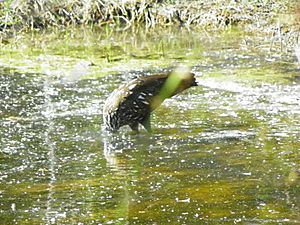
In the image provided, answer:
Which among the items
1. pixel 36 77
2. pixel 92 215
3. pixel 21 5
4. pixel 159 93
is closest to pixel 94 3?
pixel 21 5

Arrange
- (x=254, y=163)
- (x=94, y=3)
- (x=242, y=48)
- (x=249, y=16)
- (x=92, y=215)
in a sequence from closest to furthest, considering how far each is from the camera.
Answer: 1. (x=92, y=215)
2. (x=254, y=163)
3. (x=242, y=48)
4. (x=249, y=16)
5. (x=94, y=3)

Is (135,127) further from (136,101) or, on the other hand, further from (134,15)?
(134,15)

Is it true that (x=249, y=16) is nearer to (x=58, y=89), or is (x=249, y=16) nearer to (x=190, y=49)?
(x=190, y=49)

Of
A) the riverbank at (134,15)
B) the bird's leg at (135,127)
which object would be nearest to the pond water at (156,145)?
the bird's leg at (135,127)

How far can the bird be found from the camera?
7719mm

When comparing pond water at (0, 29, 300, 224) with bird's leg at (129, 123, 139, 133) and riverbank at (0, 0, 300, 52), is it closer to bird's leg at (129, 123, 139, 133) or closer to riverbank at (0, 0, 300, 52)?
bird's leg at (129, 123, 139, 133)

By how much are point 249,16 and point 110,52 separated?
436 centimetres

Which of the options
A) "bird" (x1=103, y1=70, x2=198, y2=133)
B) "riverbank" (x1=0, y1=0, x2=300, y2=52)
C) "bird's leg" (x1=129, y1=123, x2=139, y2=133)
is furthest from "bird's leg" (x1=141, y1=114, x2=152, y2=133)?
"riverbank" (x1=0, y1=0, x2=300, y2=52)

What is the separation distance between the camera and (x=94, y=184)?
5812 mm

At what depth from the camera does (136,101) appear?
779 cm

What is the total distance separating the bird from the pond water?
0.16 m

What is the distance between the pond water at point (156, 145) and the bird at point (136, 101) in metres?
0.16

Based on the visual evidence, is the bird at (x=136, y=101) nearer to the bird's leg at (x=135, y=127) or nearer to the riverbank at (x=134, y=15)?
the bird's leg at (x=135, y=127)

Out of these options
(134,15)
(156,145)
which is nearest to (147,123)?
(156,145)
